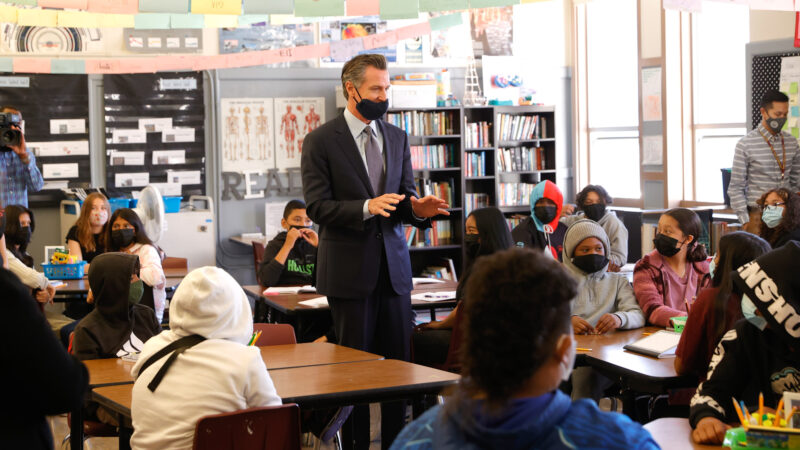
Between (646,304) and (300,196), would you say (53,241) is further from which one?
(646,304)

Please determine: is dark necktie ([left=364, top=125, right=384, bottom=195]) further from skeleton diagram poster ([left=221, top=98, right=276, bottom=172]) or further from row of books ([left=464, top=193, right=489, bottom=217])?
row of books ([left=464, top=193, right=489, bottom=217])

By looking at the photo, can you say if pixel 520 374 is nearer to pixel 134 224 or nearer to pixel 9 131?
pixel 134 224

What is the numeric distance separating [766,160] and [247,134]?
16.5 feet

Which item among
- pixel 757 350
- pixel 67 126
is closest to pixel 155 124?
pixel 67 126

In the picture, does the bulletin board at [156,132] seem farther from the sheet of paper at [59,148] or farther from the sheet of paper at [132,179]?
the sheet of paper at [59,148]

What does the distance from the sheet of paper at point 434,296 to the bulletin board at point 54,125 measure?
4.68 m

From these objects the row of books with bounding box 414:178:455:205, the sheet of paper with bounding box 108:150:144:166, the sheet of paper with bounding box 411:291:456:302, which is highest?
the sheet of paper with bounding box 108:150:144:166

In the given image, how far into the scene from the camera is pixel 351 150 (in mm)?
3723

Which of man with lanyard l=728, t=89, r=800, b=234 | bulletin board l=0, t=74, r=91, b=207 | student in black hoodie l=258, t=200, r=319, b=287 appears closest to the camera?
student in black hoodie l=258, t=200, r=319, b=287

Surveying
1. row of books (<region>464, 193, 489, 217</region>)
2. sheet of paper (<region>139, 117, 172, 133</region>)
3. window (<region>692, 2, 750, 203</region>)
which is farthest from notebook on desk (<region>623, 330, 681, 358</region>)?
sheet of paper (<region>139, 117, 172, 133</region>)

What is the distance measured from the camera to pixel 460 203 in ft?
32.0

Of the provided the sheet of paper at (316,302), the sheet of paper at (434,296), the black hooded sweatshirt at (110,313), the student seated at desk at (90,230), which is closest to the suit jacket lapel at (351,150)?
the black hooded sweatshirt at (110,313)

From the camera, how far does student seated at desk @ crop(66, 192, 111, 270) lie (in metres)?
6.54

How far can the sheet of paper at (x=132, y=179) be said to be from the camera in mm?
9008
